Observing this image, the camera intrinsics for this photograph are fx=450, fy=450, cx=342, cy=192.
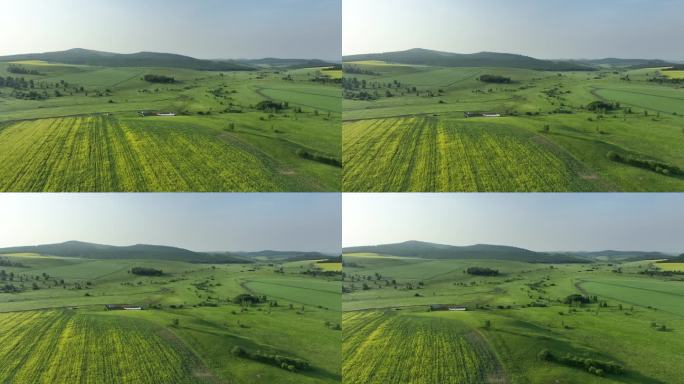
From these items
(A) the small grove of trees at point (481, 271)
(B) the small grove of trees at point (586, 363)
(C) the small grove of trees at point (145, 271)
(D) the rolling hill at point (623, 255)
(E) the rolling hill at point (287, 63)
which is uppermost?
(E) the rolling hill at point (287, 63)

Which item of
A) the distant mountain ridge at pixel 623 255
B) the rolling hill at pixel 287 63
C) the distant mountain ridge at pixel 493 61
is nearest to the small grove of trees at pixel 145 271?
the rolling hill at pixel 287 63

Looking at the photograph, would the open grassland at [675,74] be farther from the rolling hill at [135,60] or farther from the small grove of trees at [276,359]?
the small grove of trees at [276,359]

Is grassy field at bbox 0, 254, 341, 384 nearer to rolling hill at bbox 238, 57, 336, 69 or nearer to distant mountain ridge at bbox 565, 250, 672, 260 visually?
rolling hill at bbox 238, 57, 336, 69

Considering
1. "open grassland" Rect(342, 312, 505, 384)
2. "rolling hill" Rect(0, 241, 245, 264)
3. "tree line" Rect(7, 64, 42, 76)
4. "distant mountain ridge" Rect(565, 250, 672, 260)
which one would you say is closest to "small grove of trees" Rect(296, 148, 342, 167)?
"rolling hill" Rect(0, 241, 245, 264)

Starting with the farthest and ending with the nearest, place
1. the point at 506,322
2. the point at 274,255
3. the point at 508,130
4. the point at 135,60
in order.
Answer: the point at 135,60, the point at 274,255, the point at 508,130, the point at 506,322

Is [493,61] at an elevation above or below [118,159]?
above

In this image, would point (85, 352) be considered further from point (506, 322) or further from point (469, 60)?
point (469, 60)

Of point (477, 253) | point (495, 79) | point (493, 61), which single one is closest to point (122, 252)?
point (477, 253)
